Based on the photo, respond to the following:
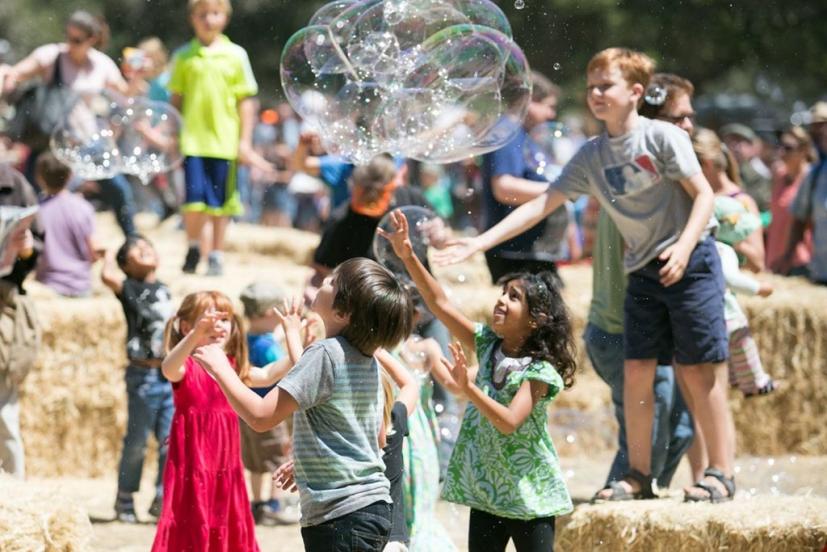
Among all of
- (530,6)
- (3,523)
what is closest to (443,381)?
(3,523)

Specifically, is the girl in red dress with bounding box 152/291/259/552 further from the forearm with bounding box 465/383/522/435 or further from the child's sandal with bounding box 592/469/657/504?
the child's sandal with bounding box 592/469/657/504

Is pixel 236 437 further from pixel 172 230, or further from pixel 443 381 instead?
pixel 172 230

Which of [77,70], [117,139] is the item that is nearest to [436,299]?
[117,139]

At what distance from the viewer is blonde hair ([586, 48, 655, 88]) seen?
6441mm

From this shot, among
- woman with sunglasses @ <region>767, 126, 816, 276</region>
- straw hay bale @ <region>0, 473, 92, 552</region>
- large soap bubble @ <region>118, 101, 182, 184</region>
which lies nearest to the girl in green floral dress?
straw hay bale @ <region>0, 473, 92, 552</region>

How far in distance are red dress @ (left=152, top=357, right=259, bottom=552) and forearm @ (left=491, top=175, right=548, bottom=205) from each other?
223 cm

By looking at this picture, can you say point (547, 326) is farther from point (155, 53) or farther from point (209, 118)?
point (155, 53)

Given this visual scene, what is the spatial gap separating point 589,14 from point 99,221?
16645 mm

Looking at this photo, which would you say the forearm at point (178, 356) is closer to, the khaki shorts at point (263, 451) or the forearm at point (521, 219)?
the forearm at point (521, 219)

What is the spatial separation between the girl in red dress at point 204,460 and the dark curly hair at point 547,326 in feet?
3.97

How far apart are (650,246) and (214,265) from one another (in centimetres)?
446

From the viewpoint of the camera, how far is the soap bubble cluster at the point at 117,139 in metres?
9.71

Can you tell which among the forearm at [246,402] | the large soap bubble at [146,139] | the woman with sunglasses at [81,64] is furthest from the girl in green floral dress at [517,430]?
the woman with sunglasses at [81,64]

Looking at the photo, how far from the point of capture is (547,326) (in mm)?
5609
